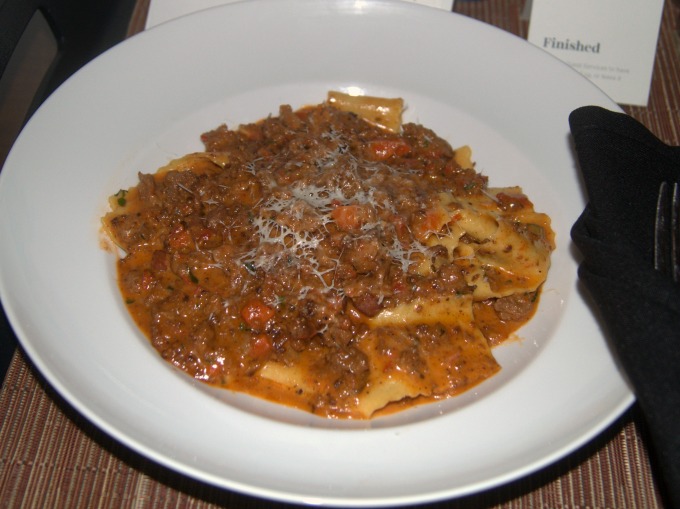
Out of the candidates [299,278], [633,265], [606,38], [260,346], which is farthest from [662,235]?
[606,38]

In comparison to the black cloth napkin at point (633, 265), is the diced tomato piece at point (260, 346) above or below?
below

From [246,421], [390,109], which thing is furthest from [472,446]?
[390,109]

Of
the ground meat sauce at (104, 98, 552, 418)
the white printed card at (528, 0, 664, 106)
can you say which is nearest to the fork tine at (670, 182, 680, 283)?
the ground meat sauce at (104, 98, 552, 418)

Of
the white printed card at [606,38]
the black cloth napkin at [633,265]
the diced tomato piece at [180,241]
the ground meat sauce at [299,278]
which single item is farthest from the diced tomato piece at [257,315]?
the white printed card at [606,38]

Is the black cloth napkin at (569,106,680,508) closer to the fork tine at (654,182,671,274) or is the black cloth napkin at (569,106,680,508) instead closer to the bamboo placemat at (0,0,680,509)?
the fork tine at (654,182,671,274)

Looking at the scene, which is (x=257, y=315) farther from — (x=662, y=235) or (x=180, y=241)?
(x=662, y=235)

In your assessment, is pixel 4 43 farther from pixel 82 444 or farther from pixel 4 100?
pixel 82 444

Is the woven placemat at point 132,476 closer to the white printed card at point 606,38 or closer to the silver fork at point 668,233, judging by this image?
the silver fork at point 668,233
